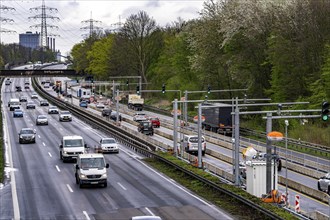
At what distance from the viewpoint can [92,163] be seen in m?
35.6

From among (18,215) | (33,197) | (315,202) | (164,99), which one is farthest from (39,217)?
(164,99)

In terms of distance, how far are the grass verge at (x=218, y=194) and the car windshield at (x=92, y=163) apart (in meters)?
5.35

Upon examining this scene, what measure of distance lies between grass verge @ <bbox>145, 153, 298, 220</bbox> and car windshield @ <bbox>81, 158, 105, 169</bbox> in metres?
5.35

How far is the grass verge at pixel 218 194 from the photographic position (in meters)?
27.8

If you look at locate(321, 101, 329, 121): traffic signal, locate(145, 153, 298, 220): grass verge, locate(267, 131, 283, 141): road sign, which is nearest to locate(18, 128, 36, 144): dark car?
locate(145, 153, 298, 220): grass verge

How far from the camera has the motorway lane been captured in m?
28.8

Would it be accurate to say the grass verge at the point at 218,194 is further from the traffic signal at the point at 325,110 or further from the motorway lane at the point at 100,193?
the traffic signal at the point at 325,110

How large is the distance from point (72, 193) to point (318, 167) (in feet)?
67.0

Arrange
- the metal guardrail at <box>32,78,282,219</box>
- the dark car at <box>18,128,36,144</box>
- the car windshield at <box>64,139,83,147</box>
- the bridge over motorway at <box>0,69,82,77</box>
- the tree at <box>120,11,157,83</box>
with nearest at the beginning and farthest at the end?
the metal guardrail at <box>32,78,282,219</box>, the car windshield at <box>64,139,83,147</box>, the dark car at <box>18,128,36,144</box>, the tree at <box>120,11,157,83</box>, the bridge over motorway at <box>0,69,82,77</box>

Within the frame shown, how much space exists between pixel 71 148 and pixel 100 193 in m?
13.6

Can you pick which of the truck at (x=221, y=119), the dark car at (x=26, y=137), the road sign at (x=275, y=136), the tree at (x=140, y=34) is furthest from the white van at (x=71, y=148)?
the tree at (x=140, y=34)

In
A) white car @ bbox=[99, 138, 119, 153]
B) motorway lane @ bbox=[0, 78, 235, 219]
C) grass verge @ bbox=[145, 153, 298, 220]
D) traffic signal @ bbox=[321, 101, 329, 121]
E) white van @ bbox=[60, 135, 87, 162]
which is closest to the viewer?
grass verge @ bbox=[145, 153, 298, 220]

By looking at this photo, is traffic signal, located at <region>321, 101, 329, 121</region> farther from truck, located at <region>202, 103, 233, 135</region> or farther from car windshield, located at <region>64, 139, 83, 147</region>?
truck, located at <region>202, 103, 233, 135</region>

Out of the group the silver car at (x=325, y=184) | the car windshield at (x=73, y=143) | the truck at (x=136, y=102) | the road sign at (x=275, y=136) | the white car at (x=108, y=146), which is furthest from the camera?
the truck at (x=136, y=102)
